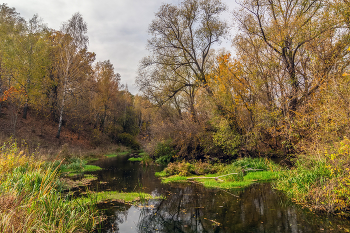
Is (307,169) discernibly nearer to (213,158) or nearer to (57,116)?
(213,158)

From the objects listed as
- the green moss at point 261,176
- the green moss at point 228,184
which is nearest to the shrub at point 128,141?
the green moss at point 228,184

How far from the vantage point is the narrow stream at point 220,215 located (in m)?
5.77

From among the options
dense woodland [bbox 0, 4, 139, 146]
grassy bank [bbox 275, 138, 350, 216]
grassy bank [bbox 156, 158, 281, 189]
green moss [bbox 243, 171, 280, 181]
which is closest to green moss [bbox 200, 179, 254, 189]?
grassy bank [bbox 156, 158, 281, 189]

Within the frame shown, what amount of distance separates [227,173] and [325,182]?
6.18 metres

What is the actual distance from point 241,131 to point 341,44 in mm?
7909

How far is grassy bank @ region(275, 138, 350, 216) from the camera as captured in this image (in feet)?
19.9

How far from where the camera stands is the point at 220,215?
674 centimetres

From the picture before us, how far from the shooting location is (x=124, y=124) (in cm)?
4116

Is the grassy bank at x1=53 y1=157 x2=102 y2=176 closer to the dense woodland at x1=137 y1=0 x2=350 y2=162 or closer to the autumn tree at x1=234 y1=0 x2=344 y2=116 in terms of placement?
→ the dense woodland at x1=137 y1=0 x2=350 y2=162

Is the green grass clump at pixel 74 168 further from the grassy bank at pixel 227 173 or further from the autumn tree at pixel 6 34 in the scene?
the autumn tree at pixel 6 34

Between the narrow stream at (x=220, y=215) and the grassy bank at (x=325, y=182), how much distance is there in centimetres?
41

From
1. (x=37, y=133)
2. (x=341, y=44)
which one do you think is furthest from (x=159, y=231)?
(x=37, y=133)

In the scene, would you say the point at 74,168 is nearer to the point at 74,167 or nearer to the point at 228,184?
the point at 74,167

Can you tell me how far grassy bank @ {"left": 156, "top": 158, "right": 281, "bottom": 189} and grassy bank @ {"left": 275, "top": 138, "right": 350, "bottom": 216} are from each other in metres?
2.23
